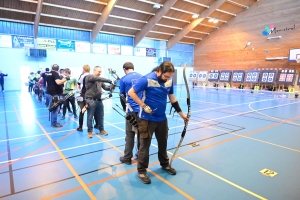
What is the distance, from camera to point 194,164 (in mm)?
3195

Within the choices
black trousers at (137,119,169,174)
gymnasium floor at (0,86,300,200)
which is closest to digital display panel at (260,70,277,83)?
gymnasium floor at (0,86,300,200)

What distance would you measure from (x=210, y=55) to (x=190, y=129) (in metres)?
19.3

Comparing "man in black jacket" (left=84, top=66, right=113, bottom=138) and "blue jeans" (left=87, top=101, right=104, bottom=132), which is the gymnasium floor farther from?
"man in black jacket" (left=84, top=66, right=113, bottom=138)

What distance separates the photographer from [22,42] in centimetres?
1628

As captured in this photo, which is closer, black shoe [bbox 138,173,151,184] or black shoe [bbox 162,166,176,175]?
black shoe [bbox 138,173,151,184]

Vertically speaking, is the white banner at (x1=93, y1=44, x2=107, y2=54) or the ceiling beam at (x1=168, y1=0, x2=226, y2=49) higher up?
the ceiling beam at (x1=168, y1=0, x2=226, y2=49)

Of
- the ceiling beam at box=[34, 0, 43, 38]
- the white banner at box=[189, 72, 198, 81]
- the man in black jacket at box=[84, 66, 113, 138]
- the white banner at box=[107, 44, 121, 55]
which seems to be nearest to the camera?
the man in black jacket at box=[84, 66, 113, 138]

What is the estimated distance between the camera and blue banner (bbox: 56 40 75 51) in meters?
17.6

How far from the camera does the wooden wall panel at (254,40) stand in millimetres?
16500

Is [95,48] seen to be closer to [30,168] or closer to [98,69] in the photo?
[98,69]

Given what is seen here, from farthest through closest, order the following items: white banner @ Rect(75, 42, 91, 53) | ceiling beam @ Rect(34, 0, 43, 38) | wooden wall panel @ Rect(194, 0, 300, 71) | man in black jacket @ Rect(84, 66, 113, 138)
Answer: white banner @ Rect(75, 42, 91, 53) → wooden wall panel @ Rect(194, 0, 300, 71) → ceiling beam @ Rect(34, 0, 43, 38) → man in black jacket @ Rect(84, 66, 113, 138)

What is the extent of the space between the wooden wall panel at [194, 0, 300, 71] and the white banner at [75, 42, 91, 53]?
12558 mm

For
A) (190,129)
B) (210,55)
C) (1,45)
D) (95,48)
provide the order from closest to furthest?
(190,129), (1,45), (95,48), (210,55)

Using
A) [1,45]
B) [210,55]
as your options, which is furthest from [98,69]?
[210,55]
